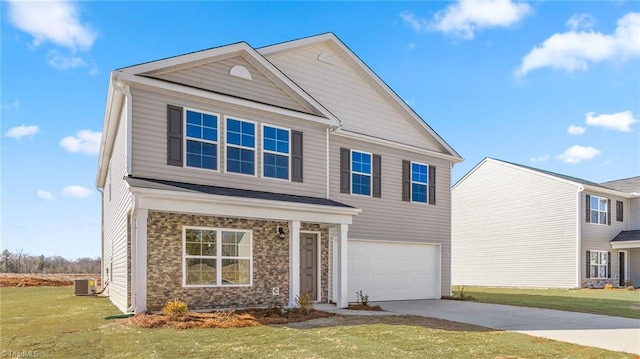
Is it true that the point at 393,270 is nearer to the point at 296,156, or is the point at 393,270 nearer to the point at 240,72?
the point at 296,156

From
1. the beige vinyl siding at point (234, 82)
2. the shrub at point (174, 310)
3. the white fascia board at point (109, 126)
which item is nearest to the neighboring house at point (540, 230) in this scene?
the beige vinyl siding at point (234, 82)

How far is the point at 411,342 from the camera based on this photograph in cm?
846

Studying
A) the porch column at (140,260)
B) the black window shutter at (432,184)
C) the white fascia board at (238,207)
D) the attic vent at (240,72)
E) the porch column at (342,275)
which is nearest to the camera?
the porch column at (140,260)

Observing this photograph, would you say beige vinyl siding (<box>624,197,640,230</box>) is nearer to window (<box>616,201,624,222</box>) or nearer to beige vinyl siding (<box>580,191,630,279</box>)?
beige vinyl siding (<box>580,191,630,279</box>)

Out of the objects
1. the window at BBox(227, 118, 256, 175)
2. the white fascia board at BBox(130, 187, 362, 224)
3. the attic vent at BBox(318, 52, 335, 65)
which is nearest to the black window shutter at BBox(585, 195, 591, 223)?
the attic vent at BBox(318, 52, 335, 65)

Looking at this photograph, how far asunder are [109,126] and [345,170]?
762 centimetres

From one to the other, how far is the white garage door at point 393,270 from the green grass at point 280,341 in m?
4.95

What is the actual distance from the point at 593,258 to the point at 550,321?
18588 millimetres

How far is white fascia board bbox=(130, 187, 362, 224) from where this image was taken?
34.4 ft

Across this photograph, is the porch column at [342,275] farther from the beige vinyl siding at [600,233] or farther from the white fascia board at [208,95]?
the beige vinyl siding at [600,233]

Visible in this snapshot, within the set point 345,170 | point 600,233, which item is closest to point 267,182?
point 345,170

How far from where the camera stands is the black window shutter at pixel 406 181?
17266 millimetres

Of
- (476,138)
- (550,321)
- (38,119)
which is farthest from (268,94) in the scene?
(476,138)

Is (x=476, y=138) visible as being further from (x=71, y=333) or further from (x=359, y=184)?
(x=71, y=333)
